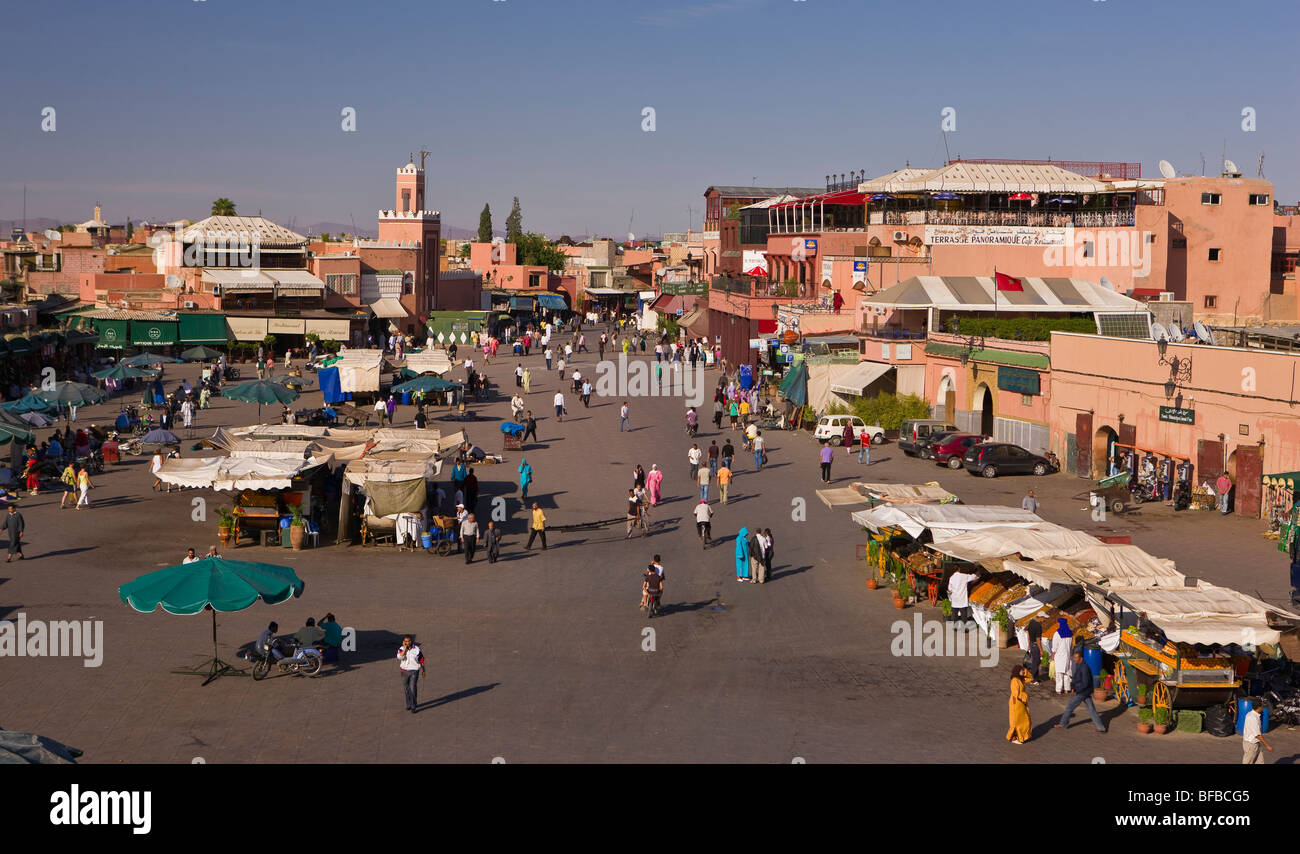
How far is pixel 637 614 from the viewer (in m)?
20.3

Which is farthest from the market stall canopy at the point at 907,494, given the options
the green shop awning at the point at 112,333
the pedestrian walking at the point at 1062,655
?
the green shop awning at the point at 112,333

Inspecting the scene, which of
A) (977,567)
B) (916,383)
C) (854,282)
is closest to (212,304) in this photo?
(854,282)

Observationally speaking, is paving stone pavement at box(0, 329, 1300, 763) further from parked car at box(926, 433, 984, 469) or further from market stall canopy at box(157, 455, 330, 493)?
parked car at box(926, 433, 984, 469)

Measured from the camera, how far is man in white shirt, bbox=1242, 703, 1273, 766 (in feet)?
43.2

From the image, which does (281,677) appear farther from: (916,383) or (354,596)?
(916,383)

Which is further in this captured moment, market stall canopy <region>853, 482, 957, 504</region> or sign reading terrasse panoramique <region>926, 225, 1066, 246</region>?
sign reading terrasse panoramique <region>926, 225, 1066, 246</region>

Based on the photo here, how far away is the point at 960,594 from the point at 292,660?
9.75m

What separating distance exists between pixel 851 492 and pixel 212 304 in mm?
51489

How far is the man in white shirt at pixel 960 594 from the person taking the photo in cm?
1902

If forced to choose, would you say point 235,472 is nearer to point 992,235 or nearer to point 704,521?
point 704,521

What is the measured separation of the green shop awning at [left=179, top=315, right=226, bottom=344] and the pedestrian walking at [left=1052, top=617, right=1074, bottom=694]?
189ft

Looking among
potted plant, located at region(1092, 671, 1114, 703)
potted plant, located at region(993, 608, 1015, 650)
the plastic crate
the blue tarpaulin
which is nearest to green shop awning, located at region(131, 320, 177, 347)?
the blue tarpaulin

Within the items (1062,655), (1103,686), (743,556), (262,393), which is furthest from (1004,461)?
(262,393)

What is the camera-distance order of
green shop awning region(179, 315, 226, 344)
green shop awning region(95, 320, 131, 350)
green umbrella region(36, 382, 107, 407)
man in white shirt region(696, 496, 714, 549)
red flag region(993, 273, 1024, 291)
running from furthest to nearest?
green shop awning region(179, 315, 226, 344) < green shop awning region(95, 320, 131, 350) < red flag region(993, 273, 1024, 291) < green umbrella region(36, 382, 107, 407) < man in white shirt region(696, 496, 714, 549)
